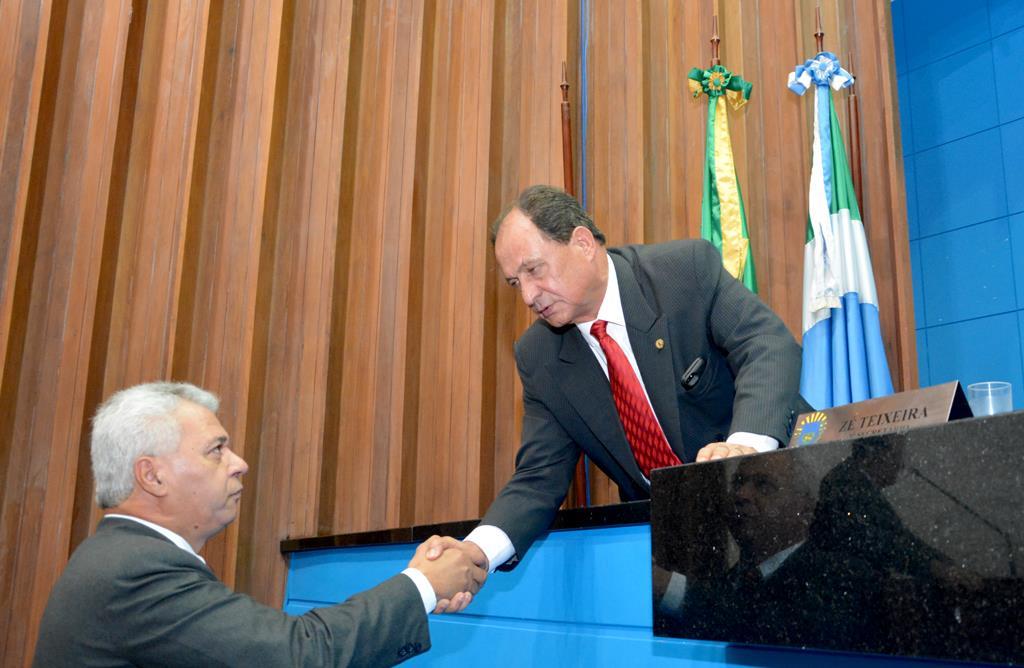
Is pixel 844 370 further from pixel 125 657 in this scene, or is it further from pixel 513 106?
pixel 125 657

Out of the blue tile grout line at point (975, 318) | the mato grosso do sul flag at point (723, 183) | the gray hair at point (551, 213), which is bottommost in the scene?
the gray hair at point (551, 213)

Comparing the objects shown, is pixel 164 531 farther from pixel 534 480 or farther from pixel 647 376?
pixel 647 376

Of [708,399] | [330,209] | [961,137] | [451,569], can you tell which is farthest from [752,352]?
[961,137]

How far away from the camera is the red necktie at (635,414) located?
7.30ft

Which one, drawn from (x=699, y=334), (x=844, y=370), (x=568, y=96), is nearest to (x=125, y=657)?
(x=699, y=334)

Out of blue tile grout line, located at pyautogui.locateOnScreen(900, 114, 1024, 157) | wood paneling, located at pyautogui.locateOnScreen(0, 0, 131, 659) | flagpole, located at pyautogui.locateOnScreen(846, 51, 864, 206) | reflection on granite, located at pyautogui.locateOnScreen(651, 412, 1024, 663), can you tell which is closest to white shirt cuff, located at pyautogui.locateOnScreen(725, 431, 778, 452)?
reflection on granite, located at pyautogui.locateOnScreen(651, 412, 1024, 663)

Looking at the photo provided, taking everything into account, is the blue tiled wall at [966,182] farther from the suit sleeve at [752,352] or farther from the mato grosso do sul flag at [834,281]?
the suit sleeve at [752,352]

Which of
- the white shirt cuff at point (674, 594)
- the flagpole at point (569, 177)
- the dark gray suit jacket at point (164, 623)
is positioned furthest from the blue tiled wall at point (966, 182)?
the dark gray suit jacket at point (164, 623)

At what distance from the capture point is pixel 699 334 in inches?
89.1

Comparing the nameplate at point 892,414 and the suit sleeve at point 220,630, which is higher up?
the nameplate at point 892,414

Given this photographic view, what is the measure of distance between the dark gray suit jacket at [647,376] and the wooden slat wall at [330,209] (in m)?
1.31

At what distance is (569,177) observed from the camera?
12.7 feet

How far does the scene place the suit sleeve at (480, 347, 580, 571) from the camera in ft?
7.30

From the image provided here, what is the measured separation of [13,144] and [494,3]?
2025 mm
